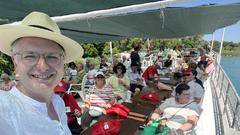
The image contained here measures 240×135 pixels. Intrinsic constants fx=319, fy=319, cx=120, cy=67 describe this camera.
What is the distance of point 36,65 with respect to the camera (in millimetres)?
1284

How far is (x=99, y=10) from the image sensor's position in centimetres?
310

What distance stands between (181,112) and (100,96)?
5.23 feet

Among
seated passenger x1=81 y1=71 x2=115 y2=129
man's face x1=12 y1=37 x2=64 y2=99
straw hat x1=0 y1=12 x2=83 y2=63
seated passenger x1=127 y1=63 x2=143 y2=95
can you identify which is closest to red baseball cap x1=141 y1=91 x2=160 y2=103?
seated passenger x1=81 y1=71 x2=115 y2=129

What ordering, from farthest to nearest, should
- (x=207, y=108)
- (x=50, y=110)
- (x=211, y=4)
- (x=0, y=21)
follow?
1. (x=207, y=108)
2. (x=211, y=4)
3. (x=0, y=21)
4. (x=50, y=110)

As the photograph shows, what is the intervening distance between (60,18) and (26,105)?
182cm

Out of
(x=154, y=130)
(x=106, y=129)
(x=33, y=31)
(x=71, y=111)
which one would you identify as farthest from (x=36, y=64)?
(x=71, y=111)

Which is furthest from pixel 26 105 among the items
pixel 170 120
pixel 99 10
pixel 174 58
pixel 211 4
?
pixel 174 58

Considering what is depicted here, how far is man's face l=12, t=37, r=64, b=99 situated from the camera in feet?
4.19

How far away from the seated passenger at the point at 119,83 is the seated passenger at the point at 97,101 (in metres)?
0.74

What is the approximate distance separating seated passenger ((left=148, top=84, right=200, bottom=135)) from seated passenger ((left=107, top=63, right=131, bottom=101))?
1.83m

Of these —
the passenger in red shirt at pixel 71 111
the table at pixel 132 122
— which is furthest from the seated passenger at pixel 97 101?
the passenger in red shirt at pixel 71 111

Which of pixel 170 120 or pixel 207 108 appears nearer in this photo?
pixel 170 120

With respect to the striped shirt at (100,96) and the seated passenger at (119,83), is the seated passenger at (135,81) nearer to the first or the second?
the seated passenger at (119,83)

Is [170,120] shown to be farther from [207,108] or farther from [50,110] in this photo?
[50,110]
